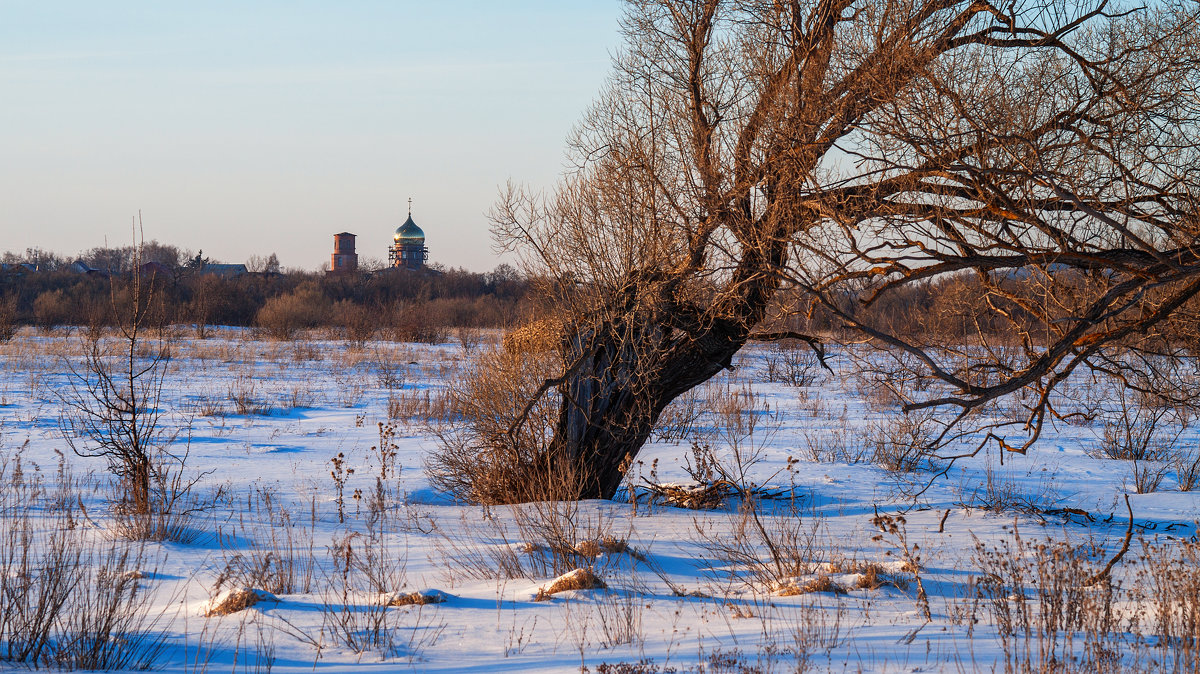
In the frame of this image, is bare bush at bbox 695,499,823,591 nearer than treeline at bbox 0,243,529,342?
Yes

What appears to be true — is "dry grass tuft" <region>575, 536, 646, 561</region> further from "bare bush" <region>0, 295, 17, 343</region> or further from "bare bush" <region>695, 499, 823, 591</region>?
"bare bush" <region>0, 295, 17, 343</region>

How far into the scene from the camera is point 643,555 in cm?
577

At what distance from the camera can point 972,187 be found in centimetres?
525

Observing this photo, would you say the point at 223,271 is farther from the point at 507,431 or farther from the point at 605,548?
the point at 605,548

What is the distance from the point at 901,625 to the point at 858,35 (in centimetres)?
359

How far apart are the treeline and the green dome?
56591 millimetres

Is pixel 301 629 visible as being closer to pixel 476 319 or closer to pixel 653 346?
pixel 653 346

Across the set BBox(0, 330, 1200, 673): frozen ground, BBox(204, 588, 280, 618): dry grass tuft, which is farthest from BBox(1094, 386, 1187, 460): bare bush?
BBox(204, 588, 280, 618): dry grass tuft

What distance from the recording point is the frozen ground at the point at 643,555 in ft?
12.7

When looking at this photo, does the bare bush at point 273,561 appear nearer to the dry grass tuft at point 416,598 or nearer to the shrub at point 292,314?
the dry grass tuft at point 416,598

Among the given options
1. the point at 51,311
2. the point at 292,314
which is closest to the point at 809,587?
the point at 292,314

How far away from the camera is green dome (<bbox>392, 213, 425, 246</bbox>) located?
10578cm

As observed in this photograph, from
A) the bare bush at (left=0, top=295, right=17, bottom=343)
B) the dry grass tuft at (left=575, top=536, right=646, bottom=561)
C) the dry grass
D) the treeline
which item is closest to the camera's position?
the dry grass

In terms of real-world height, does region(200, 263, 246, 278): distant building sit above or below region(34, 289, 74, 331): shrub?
above
